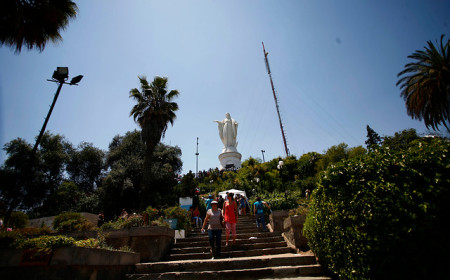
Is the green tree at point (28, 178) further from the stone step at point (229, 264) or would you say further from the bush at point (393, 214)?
the bush at point (393, 214)

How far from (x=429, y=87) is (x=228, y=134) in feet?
74.1

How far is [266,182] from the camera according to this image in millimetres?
23484

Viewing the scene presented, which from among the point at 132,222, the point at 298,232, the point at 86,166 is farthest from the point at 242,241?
the point at 86,166

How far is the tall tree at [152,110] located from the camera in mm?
17438

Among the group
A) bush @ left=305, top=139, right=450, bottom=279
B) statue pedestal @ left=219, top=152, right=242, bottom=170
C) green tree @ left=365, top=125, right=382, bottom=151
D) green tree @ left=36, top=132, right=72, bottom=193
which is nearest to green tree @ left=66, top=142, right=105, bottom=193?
green tree @ left=36, top=132, right=72, bottom=193

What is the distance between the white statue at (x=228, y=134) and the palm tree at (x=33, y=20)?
2610 centimetres

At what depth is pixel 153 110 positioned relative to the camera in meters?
17.9

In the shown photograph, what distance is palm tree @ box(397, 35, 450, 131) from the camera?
13.6m

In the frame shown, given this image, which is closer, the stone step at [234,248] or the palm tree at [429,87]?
the stone step at [234,248]

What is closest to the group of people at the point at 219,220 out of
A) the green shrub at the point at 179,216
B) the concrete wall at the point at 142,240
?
the concrete wall at the point at 142,240

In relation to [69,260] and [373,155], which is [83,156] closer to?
[69,260]

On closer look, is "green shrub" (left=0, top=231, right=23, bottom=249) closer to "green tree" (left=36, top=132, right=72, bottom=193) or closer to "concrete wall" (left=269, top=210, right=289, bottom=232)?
"concrete wall" (left=269, top=210, right=289, bottom=232)

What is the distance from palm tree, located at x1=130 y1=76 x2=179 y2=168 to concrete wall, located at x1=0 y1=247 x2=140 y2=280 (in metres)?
12.9

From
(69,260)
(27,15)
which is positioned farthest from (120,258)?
(27,15)
